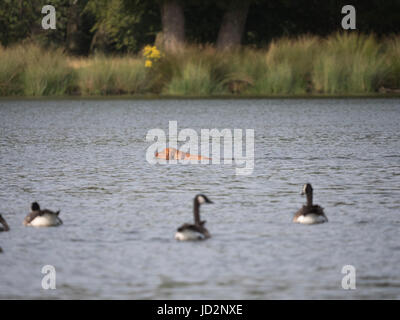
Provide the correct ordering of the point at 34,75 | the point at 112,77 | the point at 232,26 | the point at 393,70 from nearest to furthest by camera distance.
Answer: the point at 393,70
the point at 34,75
the point at 112,77
the point at 232,26

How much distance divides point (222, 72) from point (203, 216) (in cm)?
2260

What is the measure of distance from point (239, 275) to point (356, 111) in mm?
17659

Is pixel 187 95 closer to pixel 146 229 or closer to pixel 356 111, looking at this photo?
pixel 356 111

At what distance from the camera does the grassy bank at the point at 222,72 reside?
31344mm

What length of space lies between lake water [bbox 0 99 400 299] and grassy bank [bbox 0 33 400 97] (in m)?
10.7

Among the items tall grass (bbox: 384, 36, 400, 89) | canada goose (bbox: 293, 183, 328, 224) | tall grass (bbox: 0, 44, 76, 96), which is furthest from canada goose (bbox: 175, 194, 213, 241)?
tall grass (bbox: 0, 44, 76, 96)

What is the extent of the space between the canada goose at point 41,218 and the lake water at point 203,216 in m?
0.09

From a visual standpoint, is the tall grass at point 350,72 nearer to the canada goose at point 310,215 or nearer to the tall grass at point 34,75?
the tall grass at point 34,75

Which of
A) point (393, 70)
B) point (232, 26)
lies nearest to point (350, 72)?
point (393, 70)

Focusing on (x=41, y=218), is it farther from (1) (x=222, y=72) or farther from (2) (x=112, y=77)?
(2) (x=112, y=77)

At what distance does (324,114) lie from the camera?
24.1 metres

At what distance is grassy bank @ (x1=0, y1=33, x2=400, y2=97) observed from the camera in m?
31.3

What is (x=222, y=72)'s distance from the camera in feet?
108

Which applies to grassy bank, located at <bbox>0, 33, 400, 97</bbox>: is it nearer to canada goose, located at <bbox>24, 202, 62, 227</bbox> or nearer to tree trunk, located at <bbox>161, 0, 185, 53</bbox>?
tree trunk, located at <bbox>161, 0, 185, 53</bbox>
